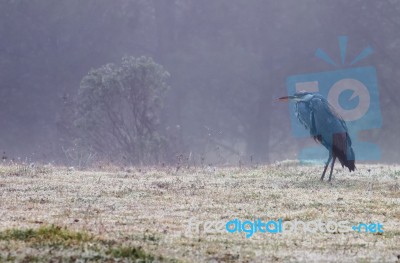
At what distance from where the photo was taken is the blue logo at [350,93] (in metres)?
29.5

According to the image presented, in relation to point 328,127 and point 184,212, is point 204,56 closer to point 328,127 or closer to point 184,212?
point 328,127

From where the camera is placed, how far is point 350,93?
29.0 m

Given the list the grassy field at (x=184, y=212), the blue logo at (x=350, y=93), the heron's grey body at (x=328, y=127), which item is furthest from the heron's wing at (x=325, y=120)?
the blue logo at (x=350, y=93)

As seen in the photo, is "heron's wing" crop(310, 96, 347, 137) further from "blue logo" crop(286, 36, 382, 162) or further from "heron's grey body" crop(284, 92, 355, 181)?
"blue logo" crop(286, 36, 382, 162)

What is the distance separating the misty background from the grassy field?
667 inches

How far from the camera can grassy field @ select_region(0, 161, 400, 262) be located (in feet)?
22.2

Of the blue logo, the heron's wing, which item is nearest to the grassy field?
the heron's wing

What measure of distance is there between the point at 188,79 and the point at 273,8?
4404 mm

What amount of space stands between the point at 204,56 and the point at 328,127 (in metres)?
19.4

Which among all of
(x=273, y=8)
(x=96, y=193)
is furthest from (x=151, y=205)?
(x=273, y=8)

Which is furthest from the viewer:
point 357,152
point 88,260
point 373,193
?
point 357,152

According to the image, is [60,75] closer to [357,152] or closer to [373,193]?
[357,152]

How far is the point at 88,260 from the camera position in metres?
6.25

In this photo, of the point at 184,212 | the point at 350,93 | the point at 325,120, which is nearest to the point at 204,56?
the point at 350,93
